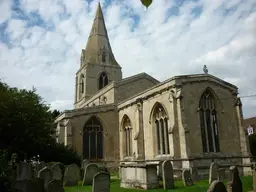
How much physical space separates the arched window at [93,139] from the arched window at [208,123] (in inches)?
383

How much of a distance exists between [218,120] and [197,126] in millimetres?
2139

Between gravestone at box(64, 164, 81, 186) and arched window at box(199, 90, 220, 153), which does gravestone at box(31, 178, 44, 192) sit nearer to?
gravestone at box(64, 164, 81, 186)

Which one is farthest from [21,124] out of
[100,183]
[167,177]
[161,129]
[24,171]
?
[167,177]

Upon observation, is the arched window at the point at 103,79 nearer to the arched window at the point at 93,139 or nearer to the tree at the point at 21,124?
the arched window at the point at 93,139

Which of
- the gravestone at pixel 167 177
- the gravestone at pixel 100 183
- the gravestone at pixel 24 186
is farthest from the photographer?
the gravestone at pixel 167 177

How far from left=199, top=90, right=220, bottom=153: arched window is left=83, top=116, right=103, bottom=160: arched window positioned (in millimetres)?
9739

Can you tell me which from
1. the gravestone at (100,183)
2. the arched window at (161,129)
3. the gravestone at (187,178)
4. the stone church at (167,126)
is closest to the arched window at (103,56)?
the stone church at (167,126)

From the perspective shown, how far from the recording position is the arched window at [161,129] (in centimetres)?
1869

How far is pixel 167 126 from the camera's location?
18.6 meters

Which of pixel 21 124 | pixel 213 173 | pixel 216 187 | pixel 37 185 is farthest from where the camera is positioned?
pixel 21 124

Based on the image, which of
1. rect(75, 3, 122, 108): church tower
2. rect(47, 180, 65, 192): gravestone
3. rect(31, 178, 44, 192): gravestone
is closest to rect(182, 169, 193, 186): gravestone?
rect(47, 180, 65, 192): gravestone

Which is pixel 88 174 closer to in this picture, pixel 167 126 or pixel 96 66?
pixel 167 126

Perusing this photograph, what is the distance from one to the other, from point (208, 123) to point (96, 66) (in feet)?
69.6

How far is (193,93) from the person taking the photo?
18.0 m
